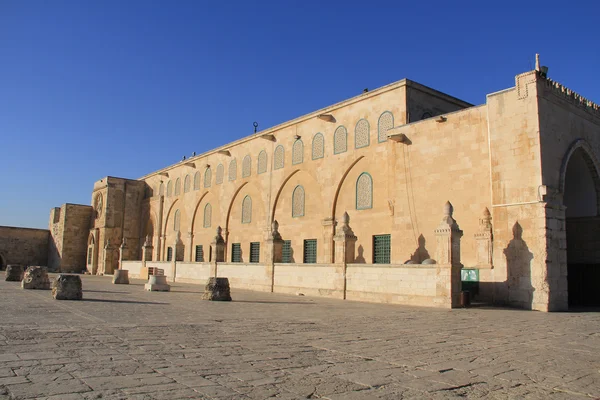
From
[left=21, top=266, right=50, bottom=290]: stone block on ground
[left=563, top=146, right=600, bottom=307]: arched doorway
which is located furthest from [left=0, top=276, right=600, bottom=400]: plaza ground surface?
[left=563, top=146, right=600, bottom=307]: arched doorway

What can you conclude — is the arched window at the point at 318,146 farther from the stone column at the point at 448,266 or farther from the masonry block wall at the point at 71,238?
the masonry block wall at the point at 71,238

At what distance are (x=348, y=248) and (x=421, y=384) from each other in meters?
11.1

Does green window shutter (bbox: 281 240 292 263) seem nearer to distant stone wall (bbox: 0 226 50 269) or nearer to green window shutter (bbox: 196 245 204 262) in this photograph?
green window shutter (bbox: 196 245 204 262)

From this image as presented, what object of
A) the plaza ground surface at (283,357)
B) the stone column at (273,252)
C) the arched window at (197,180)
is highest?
the arched window at (197,180)

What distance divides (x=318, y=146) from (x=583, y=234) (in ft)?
34.5

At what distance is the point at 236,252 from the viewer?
26359 mm

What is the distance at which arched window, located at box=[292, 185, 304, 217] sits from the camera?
72.7 feet

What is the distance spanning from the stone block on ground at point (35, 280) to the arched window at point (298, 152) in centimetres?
1121

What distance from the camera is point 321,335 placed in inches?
286

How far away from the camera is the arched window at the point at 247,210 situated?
1014 inches

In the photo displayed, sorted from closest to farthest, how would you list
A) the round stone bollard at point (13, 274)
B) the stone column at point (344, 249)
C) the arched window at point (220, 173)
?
the stone column at point (344, 249)
the round stone bollard at point (13, 274)
the arched window at point (220, 173)

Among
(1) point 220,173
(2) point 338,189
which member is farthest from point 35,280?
(1) point 220,173

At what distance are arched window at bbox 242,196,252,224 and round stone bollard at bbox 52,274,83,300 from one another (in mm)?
13871

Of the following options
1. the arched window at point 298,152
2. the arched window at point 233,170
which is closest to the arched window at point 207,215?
the arched window at point 233,170
